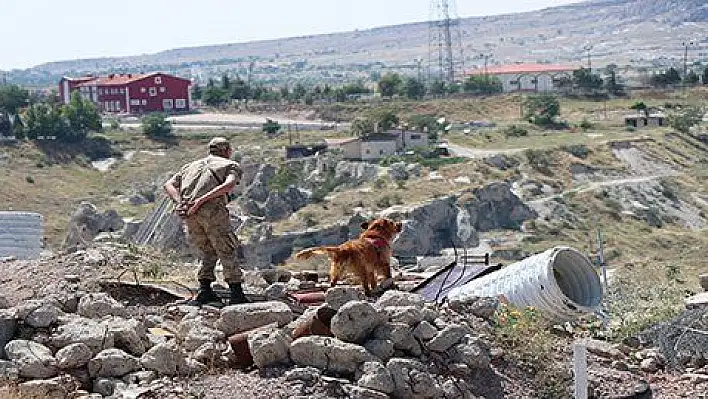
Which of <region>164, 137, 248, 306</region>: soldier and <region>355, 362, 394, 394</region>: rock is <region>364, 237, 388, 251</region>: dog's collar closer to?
<region>164, 137, 248, 306</region>: soldier

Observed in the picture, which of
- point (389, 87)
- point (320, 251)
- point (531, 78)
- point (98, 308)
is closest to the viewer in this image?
point (98, 308)

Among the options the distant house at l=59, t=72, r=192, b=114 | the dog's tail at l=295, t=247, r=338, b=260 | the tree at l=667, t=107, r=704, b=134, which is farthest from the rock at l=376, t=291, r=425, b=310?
the distant house at l=59, t=72, r=192, b=114

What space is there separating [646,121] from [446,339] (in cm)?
7470

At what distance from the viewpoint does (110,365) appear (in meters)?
6.61

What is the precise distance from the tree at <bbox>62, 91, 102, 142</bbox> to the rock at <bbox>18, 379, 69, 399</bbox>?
242 ft

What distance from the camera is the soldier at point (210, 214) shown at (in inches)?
314

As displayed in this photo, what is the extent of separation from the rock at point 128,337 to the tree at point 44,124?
72.6 m

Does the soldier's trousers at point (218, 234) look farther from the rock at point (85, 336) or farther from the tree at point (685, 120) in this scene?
the tree at point (685, 120)

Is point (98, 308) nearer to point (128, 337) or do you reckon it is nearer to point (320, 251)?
point (128, 337)

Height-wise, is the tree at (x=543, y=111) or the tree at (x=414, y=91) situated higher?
the tree at (x=414, y=91)

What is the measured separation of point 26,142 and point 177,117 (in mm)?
19818

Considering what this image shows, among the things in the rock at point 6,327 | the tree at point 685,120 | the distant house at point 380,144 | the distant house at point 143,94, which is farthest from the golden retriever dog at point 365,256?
the distant house at point 143,94

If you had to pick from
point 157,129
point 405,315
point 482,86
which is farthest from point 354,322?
point 482,86

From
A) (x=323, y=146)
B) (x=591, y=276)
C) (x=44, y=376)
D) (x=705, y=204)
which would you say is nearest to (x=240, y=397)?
(x=44, y=376)
